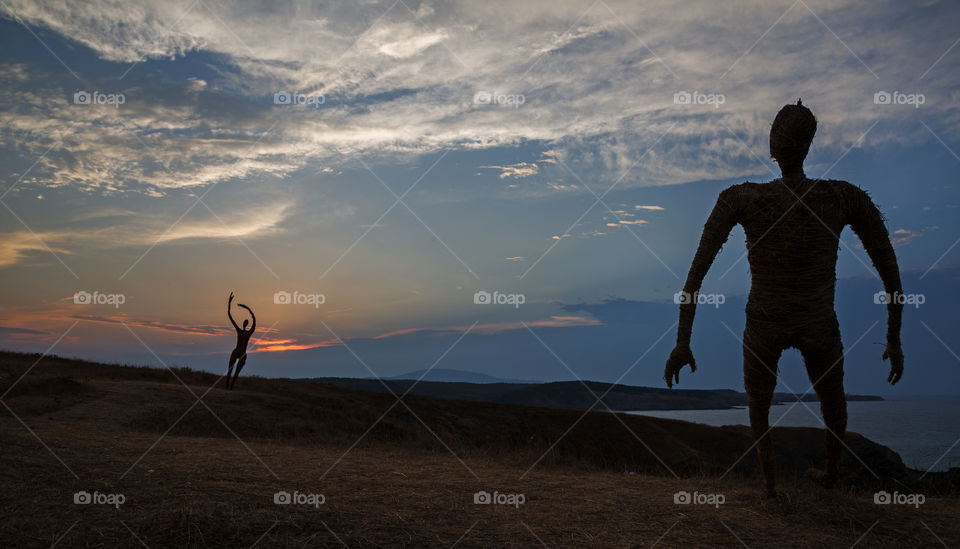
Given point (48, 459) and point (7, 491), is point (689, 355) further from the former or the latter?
point (48, 459)

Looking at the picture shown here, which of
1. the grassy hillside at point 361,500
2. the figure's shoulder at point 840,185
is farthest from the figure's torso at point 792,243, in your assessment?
the grassy hillside at point 361,500

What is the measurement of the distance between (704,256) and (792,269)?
0.77 meters

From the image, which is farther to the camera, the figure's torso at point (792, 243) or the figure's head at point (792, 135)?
the figure's head at point (792, 135)

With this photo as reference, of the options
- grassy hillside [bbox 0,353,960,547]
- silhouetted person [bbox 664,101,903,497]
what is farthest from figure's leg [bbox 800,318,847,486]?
grassy hillside [bbox 0,353,960,547]

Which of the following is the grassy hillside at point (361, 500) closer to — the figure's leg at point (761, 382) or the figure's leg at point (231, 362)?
the figure's leg at point (761, 382)

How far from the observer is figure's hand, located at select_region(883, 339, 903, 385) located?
19.0ft

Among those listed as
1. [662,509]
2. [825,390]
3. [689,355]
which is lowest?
[662,509]

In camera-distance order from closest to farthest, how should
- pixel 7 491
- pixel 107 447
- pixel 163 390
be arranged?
pixel 7 491, pixel 107 447, pixel 163 390

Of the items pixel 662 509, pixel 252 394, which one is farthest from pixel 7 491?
pixel 252 394

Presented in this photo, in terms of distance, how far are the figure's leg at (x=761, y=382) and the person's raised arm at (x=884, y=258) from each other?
46.8 inches

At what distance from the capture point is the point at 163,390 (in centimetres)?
1486

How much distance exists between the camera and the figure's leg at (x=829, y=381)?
552 cm

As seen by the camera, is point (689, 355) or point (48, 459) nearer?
point (689, 355)

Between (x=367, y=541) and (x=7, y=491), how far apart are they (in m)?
3.12
